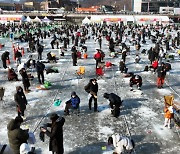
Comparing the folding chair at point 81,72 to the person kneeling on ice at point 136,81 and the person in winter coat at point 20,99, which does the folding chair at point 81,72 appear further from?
the person in winter coat at point 20,99

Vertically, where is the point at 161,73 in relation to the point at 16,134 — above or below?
above

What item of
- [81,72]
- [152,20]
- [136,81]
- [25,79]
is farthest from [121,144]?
[152,20]

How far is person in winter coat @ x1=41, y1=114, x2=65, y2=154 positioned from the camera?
5.35 metres

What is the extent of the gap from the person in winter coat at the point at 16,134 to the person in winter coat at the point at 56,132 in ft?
1.40

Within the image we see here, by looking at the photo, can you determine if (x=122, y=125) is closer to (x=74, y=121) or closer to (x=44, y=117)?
(x=74, y=121)

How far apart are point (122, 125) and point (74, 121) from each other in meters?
1.47

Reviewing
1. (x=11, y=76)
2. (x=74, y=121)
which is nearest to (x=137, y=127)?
(x=74, y=121)

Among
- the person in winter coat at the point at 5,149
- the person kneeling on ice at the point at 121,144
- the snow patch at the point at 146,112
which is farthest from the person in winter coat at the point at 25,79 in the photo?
the person kneeling on ice at the point at 121,144

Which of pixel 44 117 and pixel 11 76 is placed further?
pixel 11 76

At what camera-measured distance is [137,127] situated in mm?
7891

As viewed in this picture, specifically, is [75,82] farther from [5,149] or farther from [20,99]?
[5,149]

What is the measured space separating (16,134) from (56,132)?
0.80 m

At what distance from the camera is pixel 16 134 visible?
5.36 m

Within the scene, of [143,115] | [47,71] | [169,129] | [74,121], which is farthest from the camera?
[47,71]
